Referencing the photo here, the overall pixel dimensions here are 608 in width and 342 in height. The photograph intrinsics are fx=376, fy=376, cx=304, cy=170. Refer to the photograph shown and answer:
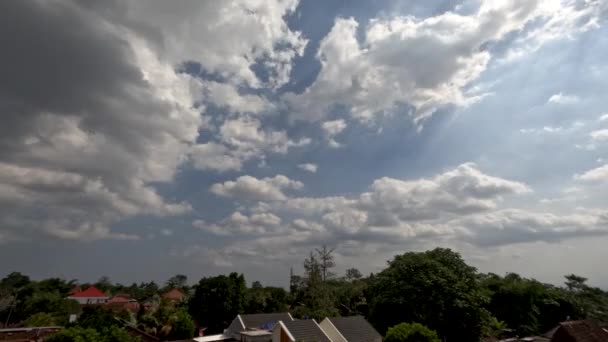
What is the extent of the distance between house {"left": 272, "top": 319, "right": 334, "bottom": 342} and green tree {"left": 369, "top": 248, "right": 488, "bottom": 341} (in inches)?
358

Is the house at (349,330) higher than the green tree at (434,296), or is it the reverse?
the green tree at (434,296)

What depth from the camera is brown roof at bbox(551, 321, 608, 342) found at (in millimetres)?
29547

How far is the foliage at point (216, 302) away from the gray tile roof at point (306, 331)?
1005 inches

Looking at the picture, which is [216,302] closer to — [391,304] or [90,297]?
[391,304]

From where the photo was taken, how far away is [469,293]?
34906 mm

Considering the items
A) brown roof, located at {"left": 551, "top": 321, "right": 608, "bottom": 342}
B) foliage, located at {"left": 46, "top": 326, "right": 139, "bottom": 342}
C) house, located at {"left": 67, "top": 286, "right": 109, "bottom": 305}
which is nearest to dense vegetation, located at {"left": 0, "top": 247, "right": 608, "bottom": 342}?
foliage, located at {"left": 46, "top": 326, "right": 139, "bottom": 342}

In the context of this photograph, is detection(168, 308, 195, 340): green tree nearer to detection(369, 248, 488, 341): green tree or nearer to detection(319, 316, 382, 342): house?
detection(319, 316, 382, 342): house

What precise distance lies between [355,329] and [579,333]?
58.3ft

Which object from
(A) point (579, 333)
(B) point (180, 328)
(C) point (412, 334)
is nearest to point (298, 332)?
(C) point (412, 334)

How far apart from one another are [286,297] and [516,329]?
1333 inches

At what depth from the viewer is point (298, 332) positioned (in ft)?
94.6

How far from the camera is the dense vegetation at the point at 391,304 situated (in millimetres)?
33844

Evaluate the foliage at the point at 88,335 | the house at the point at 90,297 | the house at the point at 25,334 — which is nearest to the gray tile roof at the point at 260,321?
the house at the point at 25,334

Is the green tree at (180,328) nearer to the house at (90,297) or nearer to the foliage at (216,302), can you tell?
the foliage at (216,302)
